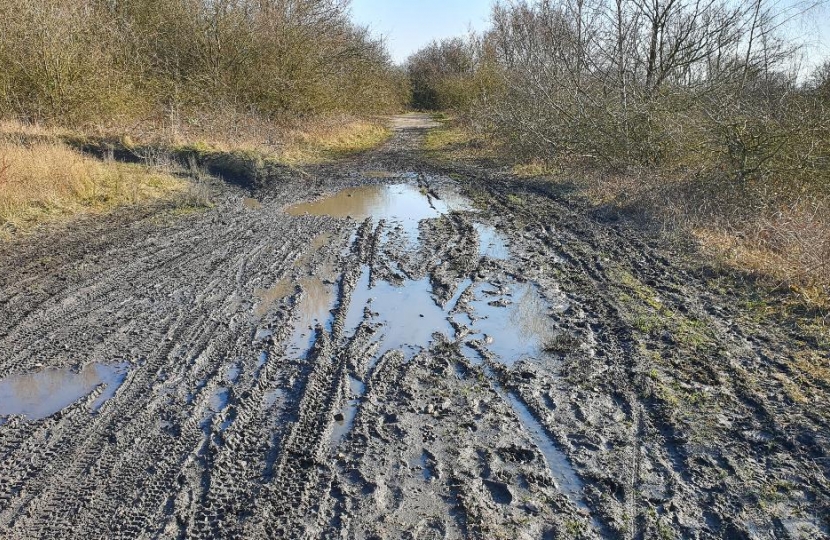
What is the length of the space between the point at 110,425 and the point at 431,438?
2.12 meters

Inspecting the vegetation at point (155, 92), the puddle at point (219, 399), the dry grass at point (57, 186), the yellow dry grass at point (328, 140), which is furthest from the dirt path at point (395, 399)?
the yellow dry grass at point (328, 140)

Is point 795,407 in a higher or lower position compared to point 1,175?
lower

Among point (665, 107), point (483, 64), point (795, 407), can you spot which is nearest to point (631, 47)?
point (665, 107)

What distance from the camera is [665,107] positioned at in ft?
38.3

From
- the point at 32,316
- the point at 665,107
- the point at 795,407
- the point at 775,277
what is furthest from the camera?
the point at 665,107

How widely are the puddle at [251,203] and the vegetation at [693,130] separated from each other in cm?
671

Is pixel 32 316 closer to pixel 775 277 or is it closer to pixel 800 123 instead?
pixel 775 277

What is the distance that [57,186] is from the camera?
9945 millimetres

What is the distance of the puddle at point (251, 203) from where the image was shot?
1094 cm

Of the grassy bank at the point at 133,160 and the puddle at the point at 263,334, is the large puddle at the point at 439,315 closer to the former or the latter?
the puddle at the point at 263,334

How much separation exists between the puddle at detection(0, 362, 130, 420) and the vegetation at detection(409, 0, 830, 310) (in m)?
6.57

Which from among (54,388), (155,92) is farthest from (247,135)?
(54,388)

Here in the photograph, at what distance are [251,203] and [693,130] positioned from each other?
873cm

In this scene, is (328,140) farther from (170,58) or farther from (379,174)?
(379,174)
